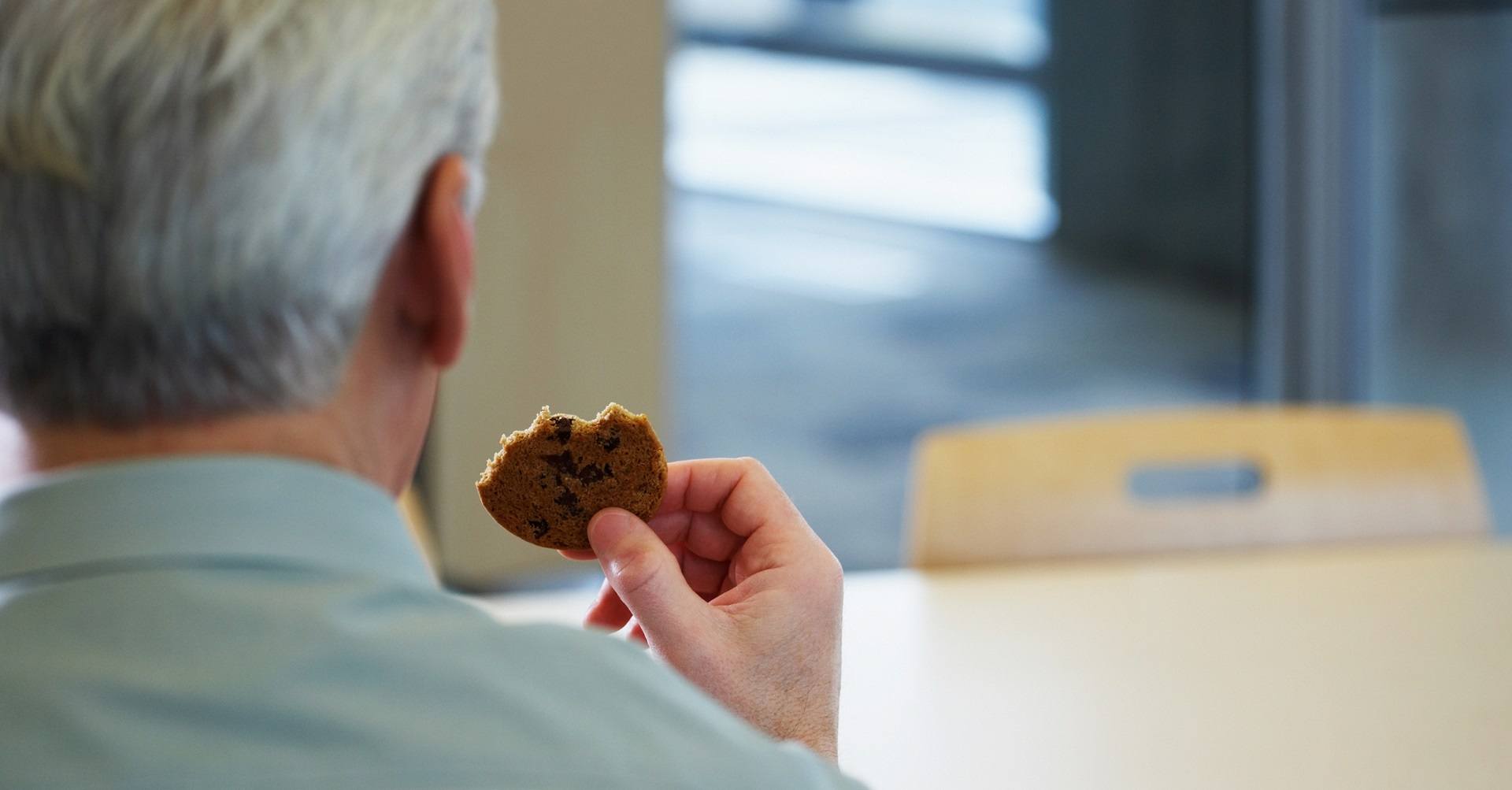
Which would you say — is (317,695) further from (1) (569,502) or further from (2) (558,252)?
(2) (558,252)

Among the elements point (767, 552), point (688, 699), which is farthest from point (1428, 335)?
point (688, 699)

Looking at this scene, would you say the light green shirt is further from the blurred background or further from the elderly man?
the blurred background

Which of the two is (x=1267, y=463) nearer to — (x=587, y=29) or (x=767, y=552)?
(x=767, y=552)

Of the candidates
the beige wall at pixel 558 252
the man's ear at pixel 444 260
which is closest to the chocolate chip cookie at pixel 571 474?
the man's ear at pixel 444 260

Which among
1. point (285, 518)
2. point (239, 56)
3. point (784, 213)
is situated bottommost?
point (784, 213)

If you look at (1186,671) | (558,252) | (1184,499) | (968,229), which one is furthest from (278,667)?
(968,229)
